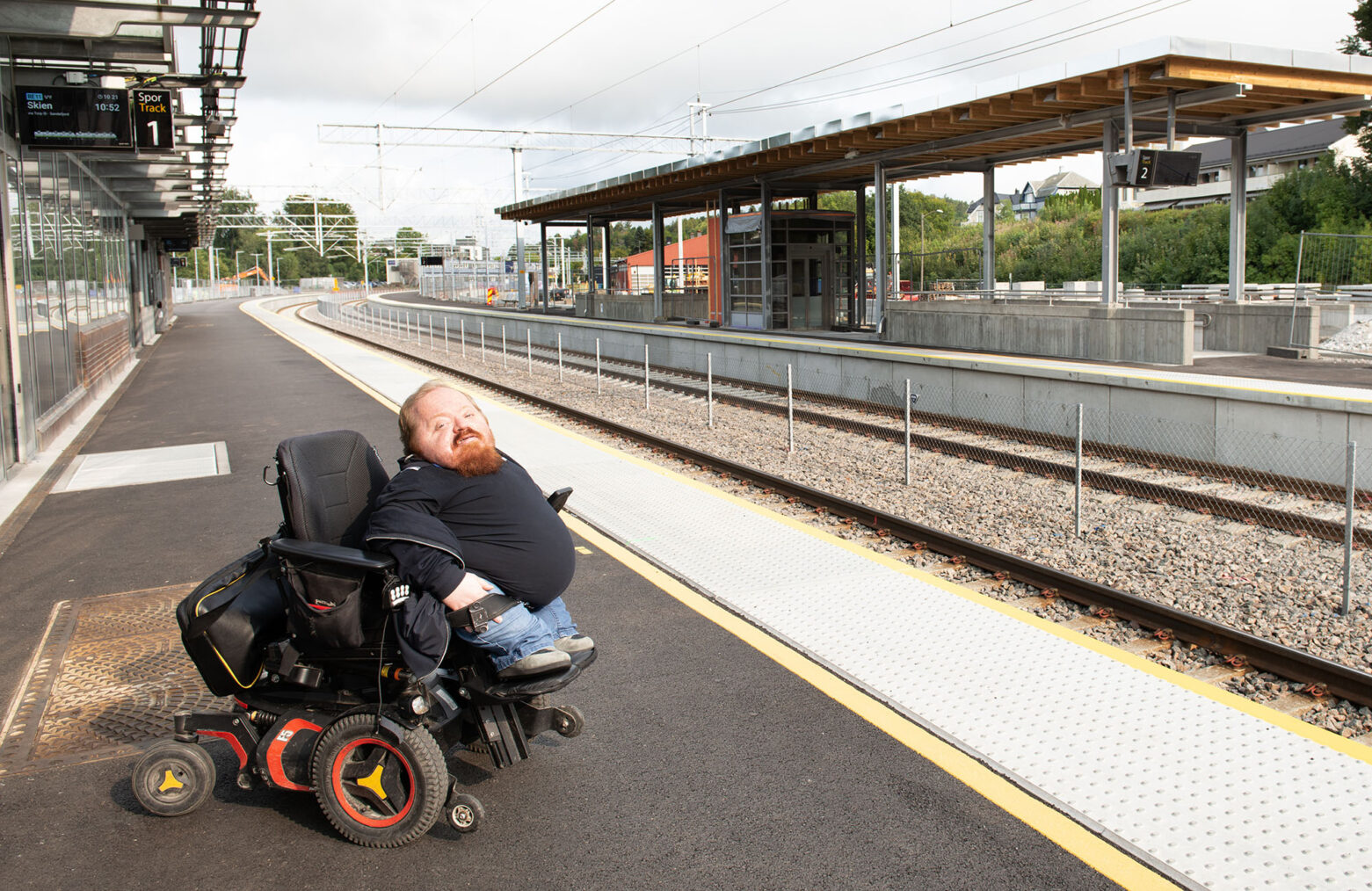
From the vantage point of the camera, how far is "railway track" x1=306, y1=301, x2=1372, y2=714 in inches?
204

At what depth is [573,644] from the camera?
400 cm

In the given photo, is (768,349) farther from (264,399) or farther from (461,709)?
(461,709)

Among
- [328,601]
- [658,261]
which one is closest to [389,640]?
[328,601]

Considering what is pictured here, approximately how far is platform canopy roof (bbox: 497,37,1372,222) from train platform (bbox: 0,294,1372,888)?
12120 mm

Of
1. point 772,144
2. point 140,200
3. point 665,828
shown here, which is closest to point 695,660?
point 665,828

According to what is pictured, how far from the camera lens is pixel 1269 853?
3.40 m

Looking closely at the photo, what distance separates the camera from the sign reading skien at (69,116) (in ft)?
41.6

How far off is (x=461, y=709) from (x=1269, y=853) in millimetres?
2719

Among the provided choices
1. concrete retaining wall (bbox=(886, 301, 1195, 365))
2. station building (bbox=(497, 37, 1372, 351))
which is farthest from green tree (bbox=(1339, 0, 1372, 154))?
concrete retaining wall (bbox=(886, 301, 1195, 365))

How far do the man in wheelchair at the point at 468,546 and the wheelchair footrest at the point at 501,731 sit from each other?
0.58ft

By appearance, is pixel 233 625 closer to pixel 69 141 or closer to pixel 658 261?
pixel 69 141

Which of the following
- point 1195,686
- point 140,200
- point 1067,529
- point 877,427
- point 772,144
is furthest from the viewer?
point 140,200

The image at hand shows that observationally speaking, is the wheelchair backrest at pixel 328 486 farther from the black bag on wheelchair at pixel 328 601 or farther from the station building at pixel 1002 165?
the station building at pixel 1002 165

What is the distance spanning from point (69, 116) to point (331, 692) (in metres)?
12.1
